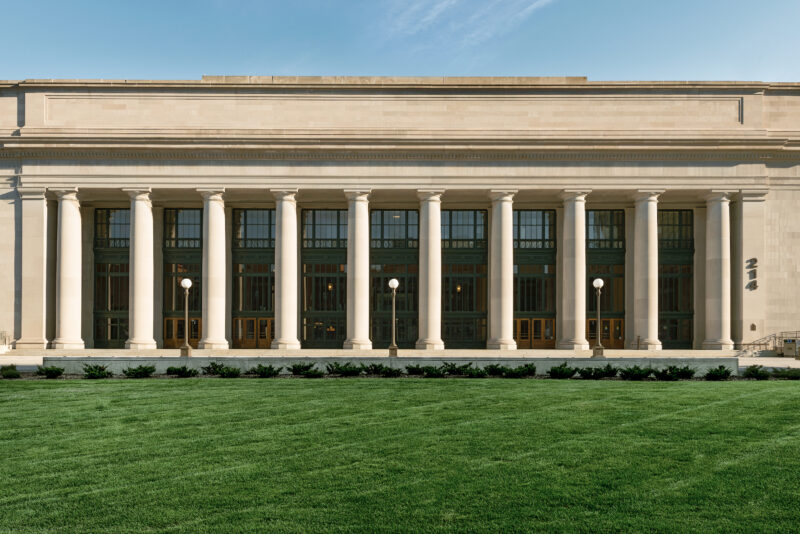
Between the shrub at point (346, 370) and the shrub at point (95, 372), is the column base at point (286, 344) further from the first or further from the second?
the shrub at point (95, 372)

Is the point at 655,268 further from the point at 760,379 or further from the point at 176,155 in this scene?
the point at 176,155

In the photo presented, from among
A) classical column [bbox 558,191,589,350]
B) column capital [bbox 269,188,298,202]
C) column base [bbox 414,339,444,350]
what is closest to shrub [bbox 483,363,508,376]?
column base [bbox 414,339,444,350]

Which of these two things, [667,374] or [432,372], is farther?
[432,372]

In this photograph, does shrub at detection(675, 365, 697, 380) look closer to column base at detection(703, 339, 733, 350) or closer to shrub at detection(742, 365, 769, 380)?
shrub at detection(742, 365, 769, 380)

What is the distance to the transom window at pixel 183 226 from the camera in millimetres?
47062

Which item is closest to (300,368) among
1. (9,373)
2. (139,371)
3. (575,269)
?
(139,371)

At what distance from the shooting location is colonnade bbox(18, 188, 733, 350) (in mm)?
41656

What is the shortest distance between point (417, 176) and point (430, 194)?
1.47 m

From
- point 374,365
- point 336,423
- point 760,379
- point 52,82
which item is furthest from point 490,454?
point 52,82

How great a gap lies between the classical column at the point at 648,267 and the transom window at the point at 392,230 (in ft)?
51.0

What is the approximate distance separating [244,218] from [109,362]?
69.1 feet

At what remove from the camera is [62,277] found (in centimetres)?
4159

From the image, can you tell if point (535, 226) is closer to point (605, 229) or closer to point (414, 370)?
point (605, 229)

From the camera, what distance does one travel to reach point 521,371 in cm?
2598
